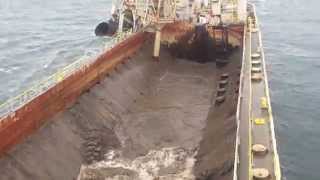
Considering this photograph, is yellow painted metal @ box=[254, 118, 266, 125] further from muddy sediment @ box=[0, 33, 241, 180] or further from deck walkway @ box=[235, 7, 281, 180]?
muddy sediment @ box=[0, 33, 241, 180]

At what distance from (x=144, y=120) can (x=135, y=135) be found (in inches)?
61.1

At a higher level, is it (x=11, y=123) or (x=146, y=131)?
(x=11, y=123)

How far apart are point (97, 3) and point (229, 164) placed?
2092 inches

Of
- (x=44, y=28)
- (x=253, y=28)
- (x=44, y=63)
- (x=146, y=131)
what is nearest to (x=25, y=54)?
(x=44, y=63)

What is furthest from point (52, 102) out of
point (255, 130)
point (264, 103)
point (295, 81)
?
point (295, 81)

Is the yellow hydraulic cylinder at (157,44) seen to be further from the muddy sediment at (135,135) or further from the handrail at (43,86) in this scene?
the handrail at (43,86)

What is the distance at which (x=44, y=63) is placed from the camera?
37875 mm

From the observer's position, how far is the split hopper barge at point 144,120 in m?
15.3

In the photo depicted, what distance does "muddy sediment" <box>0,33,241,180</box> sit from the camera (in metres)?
16.0

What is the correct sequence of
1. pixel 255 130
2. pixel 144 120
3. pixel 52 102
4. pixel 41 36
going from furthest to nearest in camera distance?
pixel 41 36, pixel 144 120, pixel 52 102, pixel 255 130

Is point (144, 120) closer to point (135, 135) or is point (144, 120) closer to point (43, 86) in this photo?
point (135, 135)

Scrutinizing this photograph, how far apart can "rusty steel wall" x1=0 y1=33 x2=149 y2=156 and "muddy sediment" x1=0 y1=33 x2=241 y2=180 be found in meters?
0.27

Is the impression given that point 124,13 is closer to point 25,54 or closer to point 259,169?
point 25,54

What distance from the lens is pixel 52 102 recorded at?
1777cm
